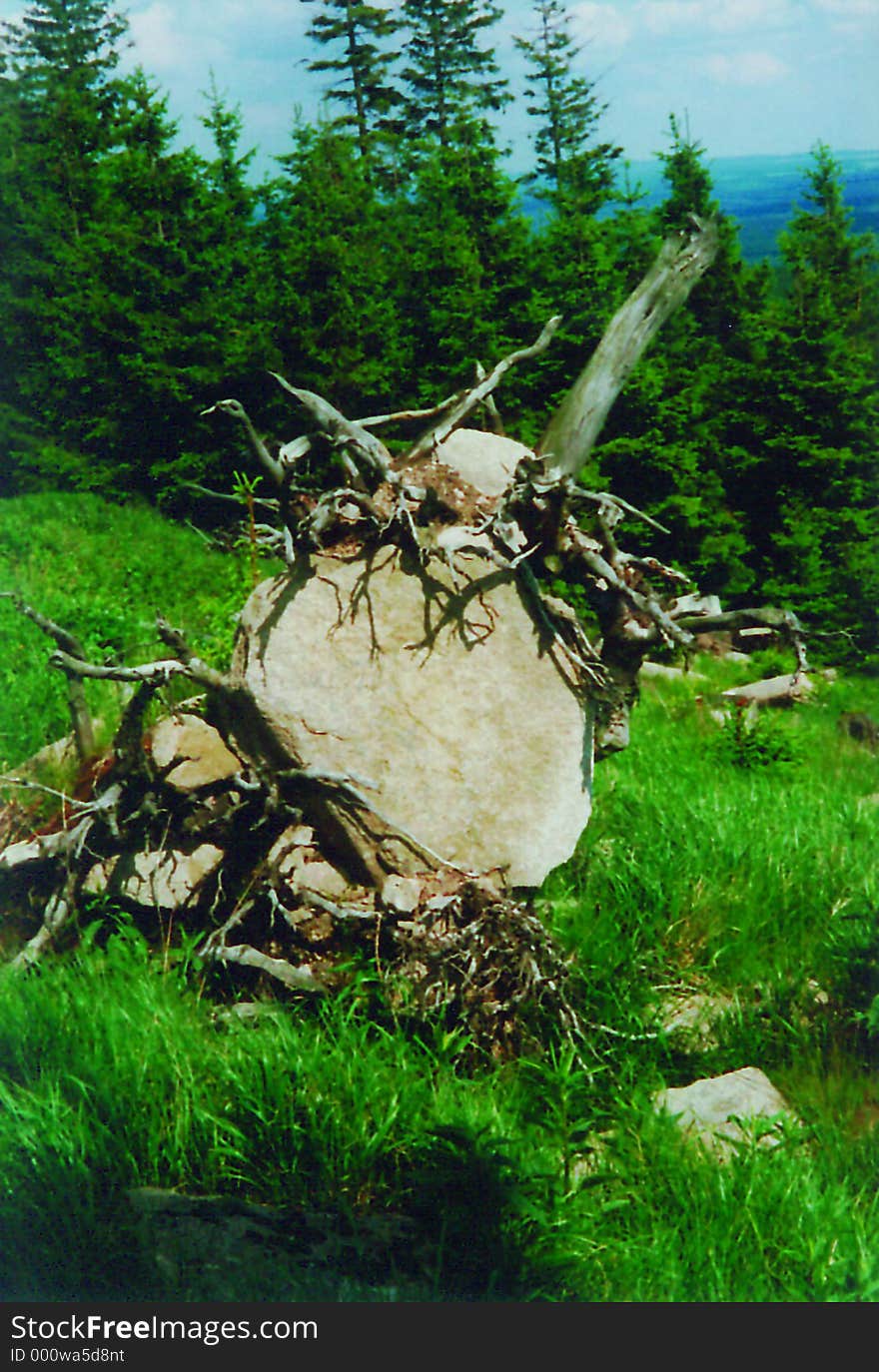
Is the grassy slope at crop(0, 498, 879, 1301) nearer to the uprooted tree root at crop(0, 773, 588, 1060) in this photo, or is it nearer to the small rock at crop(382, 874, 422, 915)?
the uprooted tree root at crop(0, 773, 588, 1060)

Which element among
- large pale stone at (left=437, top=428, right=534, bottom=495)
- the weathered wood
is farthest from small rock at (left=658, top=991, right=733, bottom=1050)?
the weathered wood

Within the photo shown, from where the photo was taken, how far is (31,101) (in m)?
9.07

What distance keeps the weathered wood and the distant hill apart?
320mm

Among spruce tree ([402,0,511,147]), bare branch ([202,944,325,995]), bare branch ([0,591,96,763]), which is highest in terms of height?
spruce tree ([402,0,511,147])

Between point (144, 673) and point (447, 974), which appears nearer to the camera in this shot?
point (447, 974)

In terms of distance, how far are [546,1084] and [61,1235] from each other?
4.95ft

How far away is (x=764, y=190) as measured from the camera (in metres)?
A: 6.09

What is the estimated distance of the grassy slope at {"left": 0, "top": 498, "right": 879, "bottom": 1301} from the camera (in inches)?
110

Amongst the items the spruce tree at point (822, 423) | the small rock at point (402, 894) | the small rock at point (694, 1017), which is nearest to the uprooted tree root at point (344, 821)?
the small rock at point (402, 894)

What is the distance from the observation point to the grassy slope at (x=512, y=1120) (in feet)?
9.19

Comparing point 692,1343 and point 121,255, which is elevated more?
point 121,255

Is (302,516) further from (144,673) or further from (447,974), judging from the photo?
(447,974)

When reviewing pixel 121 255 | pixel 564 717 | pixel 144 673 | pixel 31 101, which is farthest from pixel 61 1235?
pixel 121 255

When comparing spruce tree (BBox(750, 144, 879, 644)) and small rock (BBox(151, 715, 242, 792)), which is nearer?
small rock (BBox(151, 715, 242, 792))
